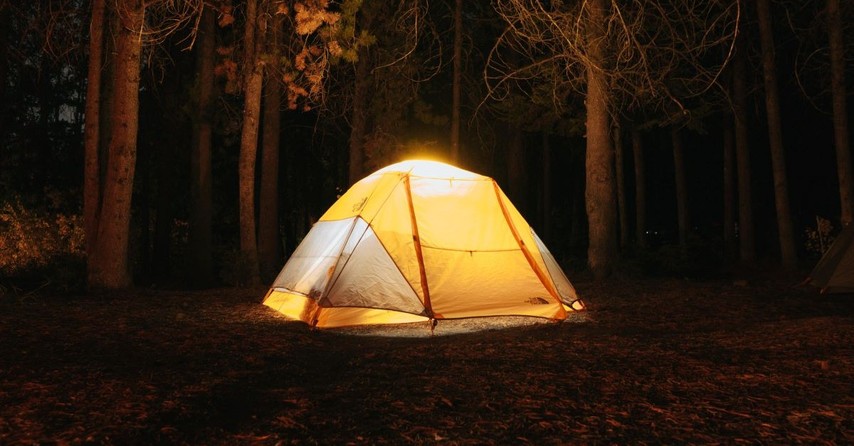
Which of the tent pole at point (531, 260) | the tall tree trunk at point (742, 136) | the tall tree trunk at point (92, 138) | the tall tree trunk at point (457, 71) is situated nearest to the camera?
the tent pole at point (531, 260)

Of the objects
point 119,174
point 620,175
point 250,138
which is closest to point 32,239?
point 119,174

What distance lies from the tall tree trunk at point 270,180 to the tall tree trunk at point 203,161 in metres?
1.48

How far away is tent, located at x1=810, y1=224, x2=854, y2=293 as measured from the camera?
11.0 meters

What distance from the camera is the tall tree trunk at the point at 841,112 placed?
13539 mm

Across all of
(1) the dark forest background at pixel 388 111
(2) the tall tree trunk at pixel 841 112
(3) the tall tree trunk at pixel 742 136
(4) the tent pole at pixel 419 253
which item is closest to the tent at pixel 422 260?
(4) the tent pole at pixel 419 253

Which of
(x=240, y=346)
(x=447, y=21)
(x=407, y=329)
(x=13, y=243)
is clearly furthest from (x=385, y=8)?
(x=240, y=346)

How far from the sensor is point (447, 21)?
20.9 metres

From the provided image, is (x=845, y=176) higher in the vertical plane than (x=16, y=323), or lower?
higher

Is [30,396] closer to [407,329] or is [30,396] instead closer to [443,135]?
[407,329]

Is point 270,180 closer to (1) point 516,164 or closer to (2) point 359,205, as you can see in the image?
(2) point 359,205

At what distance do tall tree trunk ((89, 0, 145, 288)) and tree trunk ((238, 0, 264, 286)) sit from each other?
242cm

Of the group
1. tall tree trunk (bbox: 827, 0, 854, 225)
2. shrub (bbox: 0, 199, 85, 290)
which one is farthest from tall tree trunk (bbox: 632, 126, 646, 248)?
shrub (bbox: 0, 199, 85, 290)

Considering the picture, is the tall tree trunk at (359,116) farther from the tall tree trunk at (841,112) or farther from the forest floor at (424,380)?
the tall tree trunk at (841,112)

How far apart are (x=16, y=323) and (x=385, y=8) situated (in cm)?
1340
